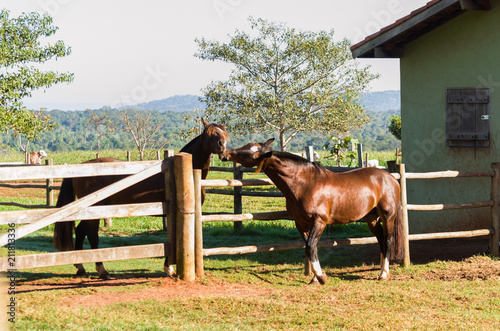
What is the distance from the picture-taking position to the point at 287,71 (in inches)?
1453

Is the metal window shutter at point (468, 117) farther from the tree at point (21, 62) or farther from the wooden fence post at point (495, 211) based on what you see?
the tree at point (21, 62)

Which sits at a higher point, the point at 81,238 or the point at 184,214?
the point at 184,214

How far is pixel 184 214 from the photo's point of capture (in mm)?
6941

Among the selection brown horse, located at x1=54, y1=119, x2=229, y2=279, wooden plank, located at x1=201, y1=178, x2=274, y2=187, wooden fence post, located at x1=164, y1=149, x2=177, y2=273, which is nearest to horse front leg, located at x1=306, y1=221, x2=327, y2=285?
wooden plank, located at x1=201, y1=178, x2=274, y2=187

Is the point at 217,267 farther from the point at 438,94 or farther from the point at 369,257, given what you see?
the point at 438,94

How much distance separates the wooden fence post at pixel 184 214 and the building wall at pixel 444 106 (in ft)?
18.5

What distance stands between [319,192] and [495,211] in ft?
12.1

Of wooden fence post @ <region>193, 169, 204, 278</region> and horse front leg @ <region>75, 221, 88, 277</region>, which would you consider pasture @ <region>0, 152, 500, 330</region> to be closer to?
horse front leg @ <region>75, 221, 88, 277</region>

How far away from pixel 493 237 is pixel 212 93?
27.9m

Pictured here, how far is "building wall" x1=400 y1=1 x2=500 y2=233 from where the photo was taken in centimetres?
974

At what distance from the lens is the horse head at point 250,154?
262 inches

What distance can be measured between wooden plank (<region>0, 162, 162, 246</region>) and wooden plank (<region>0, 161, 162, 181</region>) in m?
0.15

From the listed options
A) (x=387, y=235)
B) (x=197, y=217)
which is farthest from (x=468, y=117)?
(x=197, y=217)

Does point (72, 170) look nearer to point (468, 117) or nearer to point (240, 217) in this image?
point (240, 217)
